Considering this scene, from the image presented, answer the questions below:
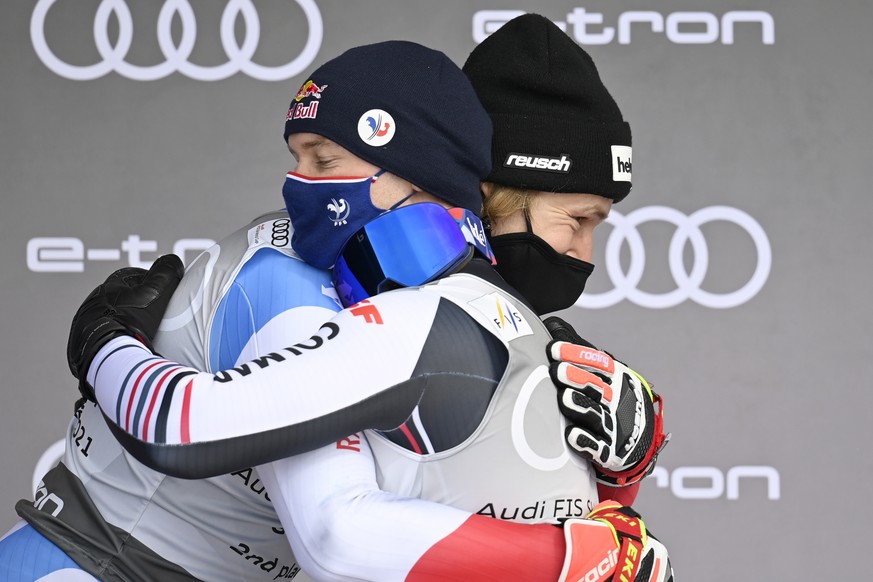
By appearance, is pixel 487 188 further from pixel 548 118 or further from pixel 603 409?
pixel 603 409

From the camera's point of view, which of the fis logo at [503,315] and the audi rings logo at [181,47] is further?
the audi rings logo at [181,47]

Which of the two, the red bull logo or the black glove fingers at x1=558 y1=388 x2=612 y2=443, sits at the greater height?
the red bull logo

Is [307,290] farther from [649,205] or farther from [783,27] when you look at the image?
[783,27]

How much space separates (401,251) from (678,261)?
5.82ft

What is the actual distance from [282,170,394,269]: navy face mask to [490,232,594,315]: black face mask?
1.26ft

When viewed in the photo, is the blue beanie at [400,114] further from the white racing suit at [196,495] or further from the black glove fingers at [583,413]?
the black glove fingers at [583,413]

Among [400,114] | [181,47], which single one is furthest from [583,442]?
[181,47]

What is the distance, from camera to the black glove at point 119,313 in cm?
98

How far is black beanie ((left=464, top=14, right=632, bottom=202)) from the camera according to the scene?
139cm

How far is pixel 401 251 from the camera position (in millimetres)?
997

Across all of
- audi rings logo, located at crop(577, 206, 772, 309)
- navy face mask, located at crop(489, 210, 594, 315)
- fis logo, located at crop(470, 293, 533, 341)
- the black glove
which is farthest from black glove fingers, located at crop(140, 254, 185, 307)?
audi rings logo, located at crop(577, 206, 772, 309)

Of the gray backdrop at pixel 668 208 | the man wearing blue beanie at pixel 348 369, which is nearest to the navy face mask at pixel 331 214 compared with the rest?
the man wearing blue beanie at pixel 348 369

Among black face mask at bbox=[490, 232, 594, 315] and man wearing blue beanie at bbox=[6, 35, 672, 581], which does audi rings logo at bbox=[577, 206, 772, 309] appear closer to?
black face mask at bbox=[490, 232, 594, 315]

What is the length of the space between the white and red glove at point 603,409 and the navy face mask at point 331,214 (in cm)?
24
